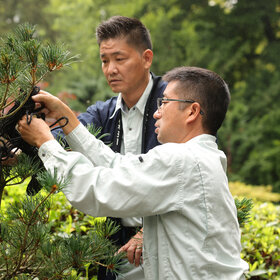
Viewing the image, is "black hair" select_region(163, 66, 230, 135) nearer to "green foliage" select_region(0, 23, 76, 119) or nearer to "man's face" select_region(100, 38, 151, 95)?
"green foliage" select_region(0, 23, 76, 119)

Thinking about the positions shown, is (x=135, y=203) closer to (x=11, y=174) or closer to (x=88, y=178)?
(x=88, y=178)

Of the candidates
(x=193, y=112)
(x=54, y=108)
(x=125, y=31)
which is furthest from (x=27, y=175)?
(x=125, y=31)

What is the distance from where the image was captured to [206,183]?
6.48 feet

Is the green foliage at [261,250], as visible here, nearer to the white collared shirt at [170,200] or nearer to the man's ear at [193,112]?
the white collared shirt at [170,200]

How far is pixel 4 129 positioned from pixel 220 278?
129cm

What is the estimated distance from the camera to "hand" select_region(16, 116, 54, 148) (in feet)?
Answer: 6.33

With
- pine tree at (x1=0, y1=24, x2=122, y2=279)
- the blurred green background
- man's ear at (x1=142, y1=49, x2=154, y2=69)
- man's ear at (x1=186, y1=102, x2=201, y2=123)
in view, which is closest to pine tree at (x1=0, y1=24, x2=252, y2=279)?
pine tree at (x1=0, y1=24, x2=122, y2=279)

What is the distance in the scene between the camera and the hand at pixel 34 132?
193 centimetres

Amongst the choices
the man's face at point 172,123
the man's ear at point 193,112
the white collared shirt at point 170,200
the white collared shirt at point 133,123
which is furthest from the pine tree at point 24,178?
the white collared shirt at point 133,123

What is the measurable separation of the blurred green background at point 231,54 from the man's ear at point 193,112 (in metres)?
10.3

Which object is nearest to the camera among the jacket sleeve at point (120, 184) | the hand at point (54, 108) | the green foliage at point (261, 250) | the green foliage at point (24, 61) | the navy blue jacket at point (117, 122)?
the green foliage at point (24, 61)

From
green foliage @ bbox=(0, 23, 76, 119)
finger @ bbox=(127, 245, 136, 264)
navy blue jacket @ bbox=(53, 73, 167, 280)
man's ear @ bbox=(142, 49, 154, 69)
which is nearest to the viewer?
green foliage @ bbox=(0, 23, 76, 119)

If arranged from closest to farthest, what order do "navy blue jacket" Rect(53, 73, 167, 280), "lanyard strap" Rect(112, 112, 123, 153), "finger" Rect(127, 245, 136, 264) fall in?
"finger" Rect(127, 245, 136, 264) < "navy blue jacket" Rect(53, 73, 167, 280) < "lanyard strap" Rect(112, 112, 123, 153)

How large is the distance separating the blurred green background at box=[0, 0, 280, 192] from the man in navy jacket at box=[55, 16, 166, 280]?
30.3 ft
